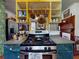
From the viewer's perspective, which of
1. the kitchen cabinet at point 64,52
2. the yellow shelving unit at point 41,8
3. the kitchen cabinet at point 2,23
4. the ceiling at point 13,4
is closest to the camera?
the kitchen cabinet at point 64,52

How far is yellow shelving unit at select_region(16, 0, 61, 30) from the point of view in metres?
3.42

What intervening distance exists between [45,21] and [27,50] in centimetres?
110

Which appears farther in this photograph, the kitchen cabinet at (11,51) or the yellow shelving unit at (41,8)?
the yellow shelving unit at (41,8)

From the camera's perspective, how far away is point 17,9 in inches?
133

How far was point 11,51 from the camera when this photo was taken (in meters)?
2.48

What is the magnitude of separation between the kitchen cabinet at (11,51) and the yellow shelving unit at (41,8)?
3.44ft

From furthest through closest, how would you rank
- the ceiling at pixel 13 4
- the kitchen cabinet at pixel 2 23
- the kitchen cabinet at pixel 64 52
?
the ceiling at pixel 13 4 → the kitchen cabinet at pixel 2 23 → the kitchen cabinet at pixel 64 52

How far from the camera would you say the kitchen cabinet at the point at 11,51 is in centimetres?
247

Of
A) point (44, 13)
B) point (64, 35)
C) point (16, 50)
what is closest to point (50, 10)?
point (44, 13)

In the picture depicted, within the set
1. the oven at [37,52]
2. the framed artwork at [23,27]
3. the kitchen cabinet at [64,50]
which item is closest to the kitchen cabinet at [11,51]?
the oven at [37,52]

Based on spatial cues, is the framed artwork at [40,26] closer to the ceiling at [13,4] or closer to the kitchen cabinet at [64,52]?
the ceiling at [13,4]

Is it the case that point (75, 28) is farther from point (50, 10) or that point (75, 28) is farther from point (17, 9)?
point (17, 9)

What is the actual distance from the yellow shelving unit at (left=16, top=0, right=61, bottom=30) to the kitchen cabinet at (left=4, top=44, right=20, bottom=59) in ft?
3.44

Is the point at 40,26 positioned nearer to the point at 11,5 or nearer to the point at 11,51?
the point at 11,5
